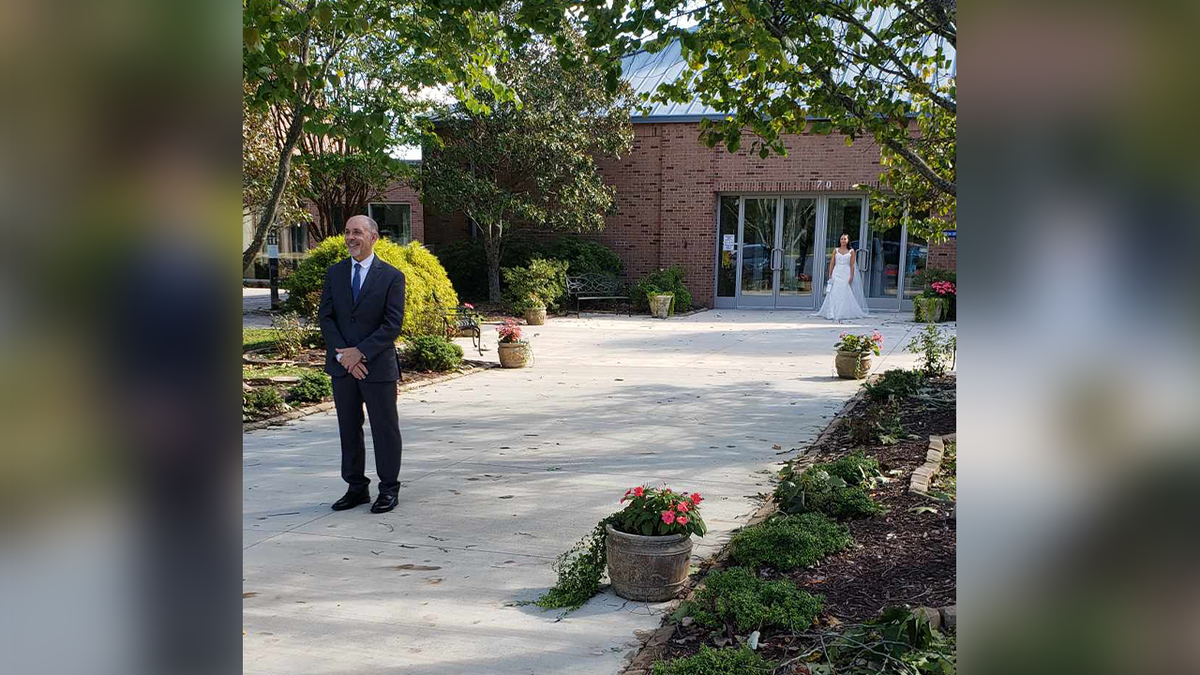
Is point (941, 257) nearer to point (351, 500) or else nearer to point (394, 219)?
point (394, 219)

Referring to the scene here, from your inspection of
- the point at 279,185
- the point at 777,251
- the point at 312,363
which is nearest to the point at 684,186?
the point at 777,251

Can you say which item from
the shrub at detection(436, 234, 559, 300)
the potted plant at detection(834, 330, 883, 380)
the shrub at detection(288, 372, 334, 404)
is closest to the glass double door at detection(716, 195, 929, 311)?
the shrub at detection(436, 234, 559, 300)

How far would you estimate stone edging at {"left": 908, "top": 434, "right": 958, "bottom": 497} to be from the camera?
6121 millimetres

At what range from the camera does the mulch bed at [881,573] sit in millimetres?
3973

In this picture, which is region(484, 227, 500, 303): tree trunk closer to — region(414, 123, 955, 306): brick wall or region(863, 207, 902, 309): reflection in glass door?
region(414, 123, 955, 306): brick wall

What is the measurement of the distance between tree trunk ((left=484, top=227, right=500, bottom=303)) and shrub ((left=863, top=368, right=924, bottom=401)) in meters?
14.4

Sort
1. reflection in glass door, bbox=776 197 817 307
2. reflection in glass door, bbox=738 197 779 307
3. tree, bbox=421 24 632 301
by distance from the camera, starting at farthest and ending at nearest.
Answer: reflection in glass door, bbox=738 197 779 307 → reflection in glass door, bbox=776 197 817 307 → tree, bbox=421 24 632 301

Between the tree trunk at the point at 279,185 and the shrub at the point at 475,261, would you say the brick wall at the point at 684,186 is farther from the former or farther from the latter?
the tree trunk at the point at 279,185

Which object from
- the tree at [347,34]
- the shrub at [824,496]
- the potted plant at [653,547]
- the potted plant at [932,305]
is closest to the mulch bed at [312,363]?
the tree at [347,34]

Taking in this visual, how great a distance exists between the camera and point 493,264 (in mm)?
23469

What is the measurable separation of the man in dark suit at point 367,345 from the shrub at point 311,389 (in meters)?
4.39

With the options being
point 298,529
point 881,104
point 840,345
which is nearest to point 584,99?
point 840,345
